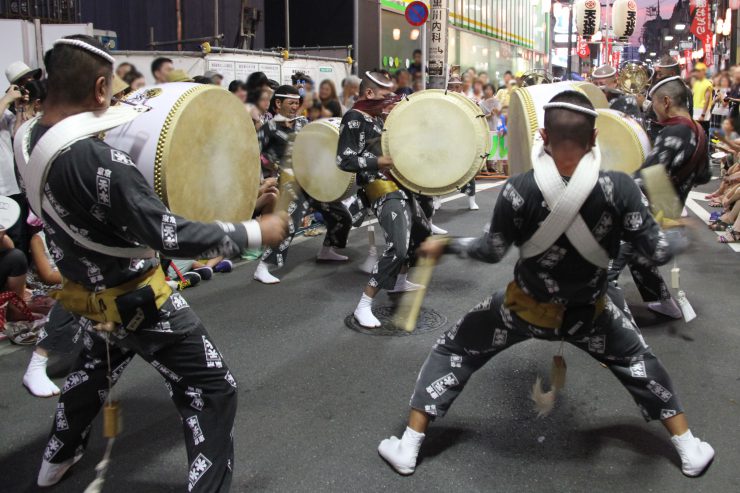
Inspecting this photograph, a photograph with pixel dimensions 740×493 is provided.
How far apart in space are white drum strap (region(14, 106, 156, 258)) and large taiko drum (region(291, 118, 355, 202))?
11.1 feet

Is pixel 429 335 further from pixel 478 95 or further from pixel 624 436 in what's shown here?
pixel 478 95

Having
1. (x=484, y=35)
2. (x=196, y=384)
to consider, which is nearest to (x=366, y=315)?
(x=196, y=384)

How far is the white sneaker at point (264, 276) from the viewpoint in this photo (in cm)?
554

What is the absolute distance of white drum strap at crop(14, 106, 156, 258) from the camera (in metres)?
1.92

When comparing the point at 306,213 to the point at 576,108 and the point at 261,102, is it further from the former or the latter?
the point at 576,108

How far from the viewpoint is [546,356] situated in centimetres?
384

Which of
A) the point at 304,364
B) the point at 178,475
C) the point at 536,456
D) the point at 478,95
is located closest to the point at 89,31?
the point at 304,364

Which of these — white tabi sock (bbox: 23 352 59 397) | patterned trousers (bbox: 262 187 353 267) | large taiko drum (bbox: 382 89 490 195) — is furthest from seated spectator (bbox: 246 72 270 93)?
white tabi sock (bbox: 23 352 59 397)

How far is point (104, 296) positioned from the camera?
215 centimetres

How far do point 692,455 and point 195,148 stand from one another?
2.24 m

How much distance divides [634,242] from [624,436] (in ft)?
3.59

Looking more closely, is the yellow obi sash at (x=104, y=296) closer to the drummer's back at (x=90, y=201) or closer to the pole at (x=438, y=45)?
the drummer's back at (x=90, y=201)

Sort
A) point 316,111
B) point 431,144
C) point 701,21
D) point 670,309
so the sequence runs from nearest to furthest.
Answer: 1. point 431,144
2. point 670,309
3. point 316,111
4. point 701,21

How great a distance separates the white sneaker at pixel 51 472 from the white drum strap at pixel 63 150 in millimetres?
993
